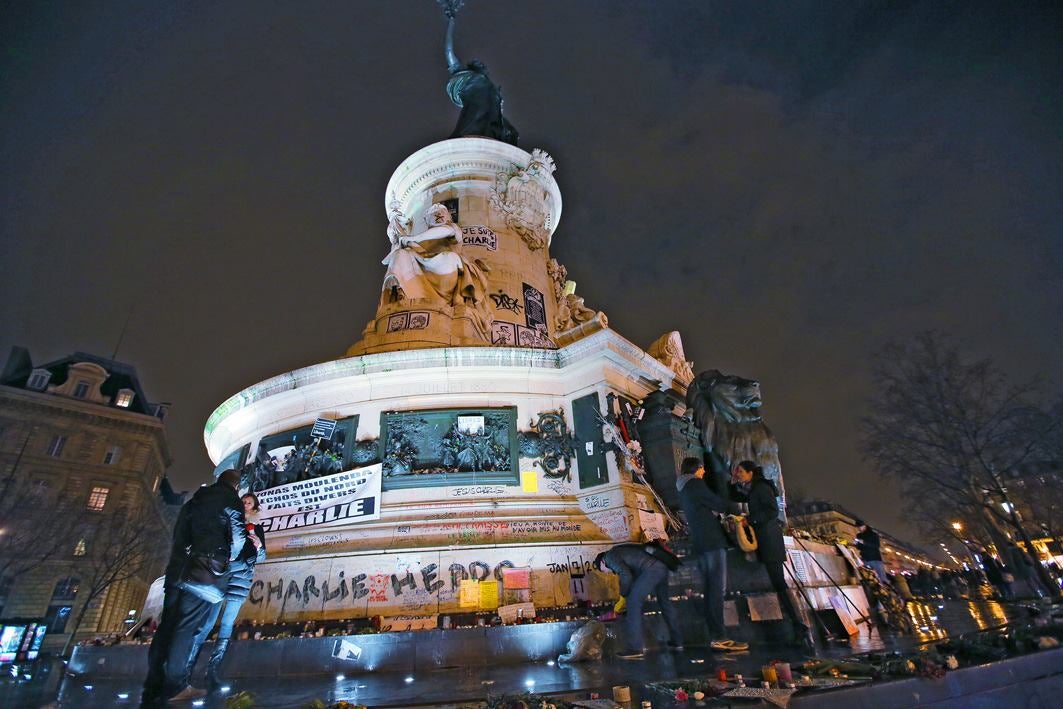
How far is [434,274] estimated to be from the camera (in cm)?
1648

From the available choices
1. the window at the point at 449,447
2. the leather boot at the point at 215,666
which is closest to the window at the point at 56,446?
the window at the point at 449,447

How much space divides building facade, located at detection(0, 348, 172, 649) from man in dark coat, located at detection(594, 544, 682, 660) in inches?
1179

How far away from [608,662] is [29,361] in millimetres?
47803

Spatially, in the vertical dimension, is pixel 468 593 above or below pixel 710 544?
below

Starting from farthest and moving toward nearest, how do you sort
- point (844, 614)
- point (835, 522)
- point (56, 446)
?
point (835, 522) < point (56, 446) < point (844, 614)

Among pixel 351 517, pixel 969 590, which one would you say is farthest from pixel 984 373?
pixel 351 517

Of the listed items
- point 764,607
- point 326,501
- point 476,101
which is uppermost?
point 476,101

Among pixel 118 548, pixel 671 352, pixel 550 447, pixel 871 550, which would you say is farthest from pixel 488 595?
pixel 118 548

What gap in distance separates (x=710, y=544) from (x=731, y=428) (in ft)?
9.74

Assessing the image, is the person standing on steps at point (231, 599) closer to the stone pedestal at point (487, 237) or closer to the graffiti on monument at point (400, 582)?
the graffiti on monument at point (400, 582)

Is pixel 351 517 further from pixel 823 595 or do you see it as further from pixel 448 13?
pixel 448 13

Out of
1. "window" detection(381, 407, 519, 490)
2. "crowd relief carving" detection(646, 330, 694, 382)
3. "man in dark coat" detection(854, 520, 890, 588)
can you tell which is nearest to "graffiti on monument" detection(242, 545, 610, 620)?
"window" detection(381, 407, 519, 490)

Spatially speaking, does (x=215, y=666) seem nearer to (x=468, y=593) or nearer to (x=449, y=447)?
(x=468, y=593)

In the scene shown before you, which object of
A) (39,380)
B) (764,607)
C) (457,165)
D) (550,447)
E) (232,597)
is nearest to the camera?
(232,597)
